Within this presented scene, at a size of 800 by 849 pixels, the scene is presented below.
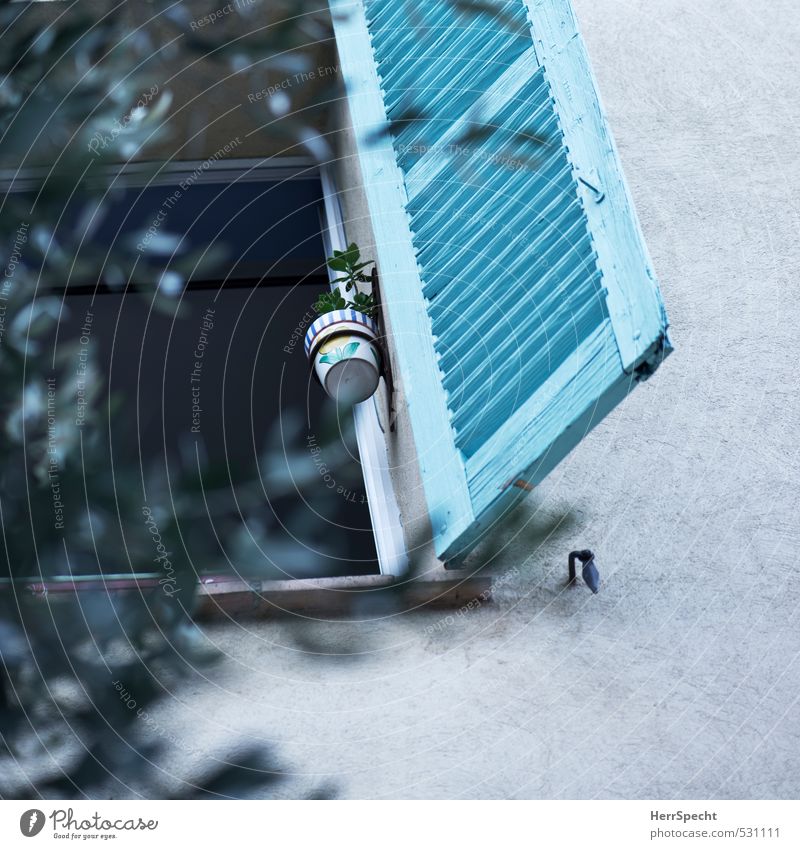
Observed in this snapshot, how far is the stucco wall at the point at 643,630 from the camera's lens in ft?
5.94

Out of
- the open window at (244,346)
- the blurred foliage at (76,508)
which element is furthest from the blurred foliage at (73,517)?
the open window at (244,346)

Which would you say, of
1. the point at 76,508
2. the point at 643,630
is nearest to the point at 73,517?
the point at 76,508

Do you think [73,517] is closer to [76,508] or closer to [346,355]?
[76,508]

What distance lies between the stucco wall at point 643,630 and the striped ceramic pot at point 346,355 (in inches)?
7.2

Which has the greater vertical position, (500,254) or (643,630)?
(500,254)

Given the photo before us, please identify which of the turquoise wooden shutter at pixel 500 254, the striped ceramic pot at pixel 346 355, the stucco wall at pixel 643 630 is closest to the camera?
the turquoise wooden shutter at pixel 500 254

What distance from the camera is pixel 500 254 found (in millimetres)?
1766

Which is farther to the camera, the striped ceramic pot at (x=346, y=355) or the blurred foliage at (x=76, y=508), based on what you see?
the striped ceramic pot at (x=346, y=355)

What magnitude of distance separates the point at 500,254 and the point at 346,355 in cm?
42

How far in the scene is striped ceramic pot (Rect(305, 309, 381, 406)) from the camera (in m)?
2.10

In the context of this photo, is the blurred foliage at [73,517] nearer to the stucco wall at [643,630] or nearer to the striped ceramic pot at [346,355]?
the stucco wall at [643,630]

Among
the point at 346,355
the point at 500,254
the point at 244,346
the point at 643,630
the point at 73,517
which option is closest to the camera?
the point at 73,517

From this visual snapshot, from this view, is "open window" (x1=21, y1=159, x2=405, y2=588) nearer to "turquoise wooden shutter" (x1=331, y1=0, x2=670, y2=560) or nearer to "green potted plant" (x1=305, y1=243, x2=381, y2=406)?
"green potted plant" (x1=305, y1=243, x2=381, y2=406)
